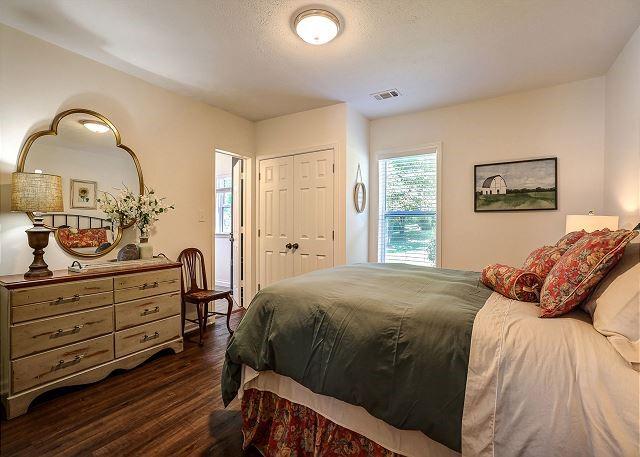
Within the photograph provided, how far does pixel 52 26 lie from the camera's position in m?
2.17

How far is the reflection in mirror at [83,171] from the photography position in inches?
94.0

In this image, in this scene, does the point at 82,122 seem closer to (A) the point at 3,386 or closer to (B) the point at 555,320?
(A) the point at 3,386

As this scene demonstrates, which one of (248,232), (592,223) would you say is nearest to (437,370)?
(592,223)

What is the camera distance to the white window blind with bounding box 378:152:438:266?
382 cm

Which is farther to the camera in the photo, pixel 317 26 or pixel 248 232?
pixel 248 232

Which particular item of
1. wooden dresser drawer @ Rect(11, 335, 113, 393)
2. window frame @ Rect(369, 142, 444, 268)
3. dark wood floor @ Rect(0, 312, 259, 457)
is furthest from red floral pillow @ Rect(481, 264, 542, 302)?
wooden dresser drawer @ Rect(11, 335, 113, 393)

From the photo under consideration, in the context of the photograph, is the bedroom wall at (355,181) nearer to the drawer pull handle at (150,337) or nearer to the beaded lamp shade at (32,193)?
the drawer pull handle at (150,337)

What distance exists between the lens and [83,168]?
2564mm

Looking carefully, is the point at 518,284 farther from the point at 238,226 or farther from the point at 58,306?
the point at 238,226

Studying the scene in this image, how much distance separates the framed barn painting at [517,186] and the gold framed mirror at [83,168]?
3669 millimetres

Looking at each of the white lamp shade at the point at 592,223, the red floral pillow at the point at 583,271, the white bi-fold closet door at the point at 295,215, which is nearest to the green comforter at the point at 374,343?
the red floral pillow at the point at 583,271

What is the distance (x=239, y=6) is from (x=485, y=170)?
291cm

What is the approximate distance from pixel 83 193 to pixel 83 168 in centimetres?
21

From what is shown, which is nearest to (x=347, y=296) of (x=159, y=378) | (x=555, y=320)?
(x=555, y=320)
